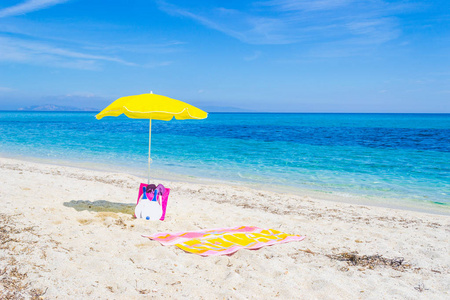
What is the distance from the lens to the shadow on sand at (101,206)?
671cm

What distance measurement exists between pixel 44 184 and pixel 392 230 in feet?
28.4

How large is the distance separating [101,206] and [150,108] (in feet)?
9.17

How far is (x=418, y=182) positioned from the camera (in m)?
12.3

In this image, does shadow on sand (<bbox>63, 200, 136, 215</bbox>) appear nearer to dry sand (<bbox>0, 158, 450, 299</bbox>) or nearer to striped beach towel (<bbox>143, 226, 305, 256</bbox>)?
dry sand (<bbox>0, 158, 450, 299</bbox>)

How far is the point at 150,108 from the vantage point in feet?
18.4

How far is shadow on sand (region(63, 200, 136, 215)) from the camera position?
6715 mm

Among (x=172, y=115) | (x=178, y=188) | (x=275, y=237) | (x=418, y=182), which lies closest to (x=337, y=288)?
(x=275, y=237)

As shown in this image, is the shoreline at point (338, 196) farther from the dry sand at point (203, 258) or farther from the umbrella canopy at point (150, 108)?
the umbrella canopy at point (150, 108)

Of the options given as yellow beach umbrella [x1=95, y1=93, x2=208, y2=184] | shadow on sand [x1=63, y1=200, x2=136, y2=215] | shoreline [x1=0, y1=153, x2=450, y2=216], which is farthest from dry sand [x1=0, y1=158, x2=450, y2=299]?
yellow beach umbrella [x1=95, y1=93, x2=208, y2=184]

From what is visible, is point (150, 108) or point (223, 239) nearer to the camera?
point (223, 239)

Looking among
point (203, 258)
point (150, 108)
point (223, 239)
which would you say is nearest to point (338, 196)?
point (223, 239)

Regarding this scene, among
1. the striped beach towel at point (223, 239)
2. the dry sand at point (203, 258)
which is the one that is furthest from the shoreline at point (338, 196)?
the striped beach towel at point (223, 239)

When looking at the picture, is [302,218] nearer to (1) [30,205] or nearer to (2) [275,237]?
(2) [275,237]

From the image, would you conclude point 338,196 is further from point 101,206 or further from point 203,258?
point 101,206
